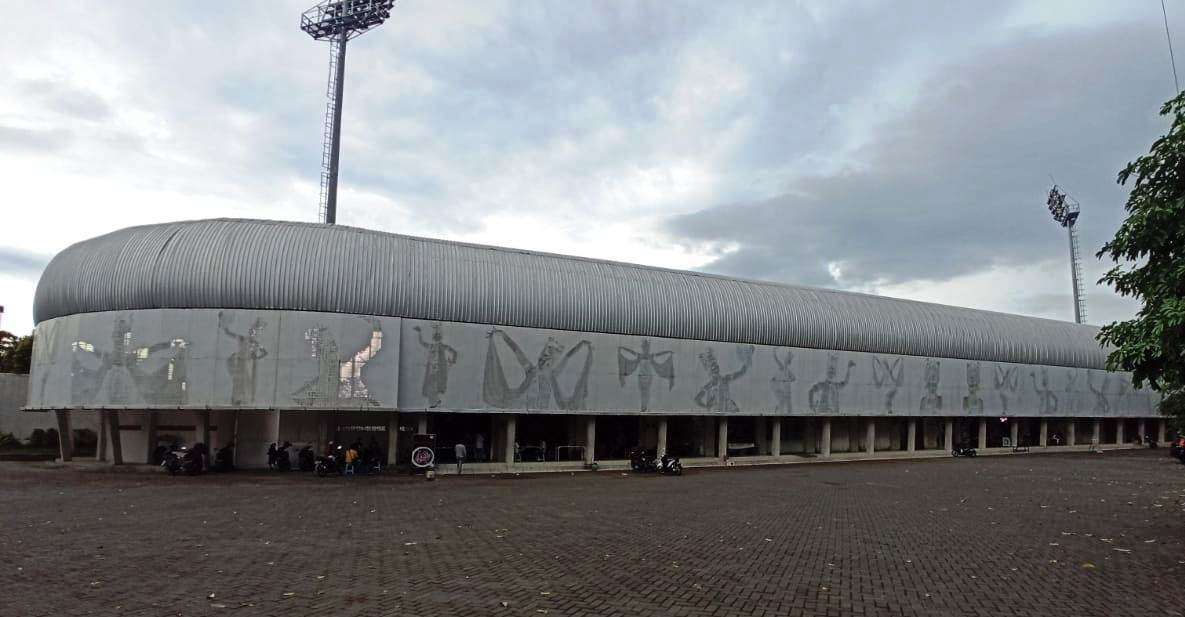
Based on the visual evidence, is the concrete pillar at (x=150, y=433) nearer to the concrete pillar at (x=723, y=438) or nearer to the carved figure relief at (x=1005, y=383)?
the concrete pillar at (x=723, y=438)

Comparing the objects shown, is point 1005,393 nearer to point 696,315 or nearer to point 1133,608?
point 696,315

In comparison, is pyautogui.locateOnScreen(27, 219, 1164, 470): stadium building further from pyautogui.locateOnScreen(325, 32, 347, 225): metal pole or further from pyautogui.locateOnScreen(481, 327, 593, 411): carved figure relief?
pyautogui.locateOnScreen(325, 32, 347, 225): metal pole

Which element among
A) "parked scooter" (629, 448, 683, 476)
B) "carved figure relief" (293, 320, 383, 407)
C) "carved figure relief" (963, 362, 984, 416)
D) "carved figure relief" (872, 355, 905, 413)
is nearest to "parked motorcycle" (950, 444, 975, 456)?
"carved figure relief" (963, 362, 984, 416)

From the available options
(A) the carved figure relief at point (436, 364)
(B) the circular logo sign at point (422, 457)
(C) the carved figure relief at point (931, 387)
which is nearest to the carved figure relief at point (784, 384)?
(C) the carved figure relief at point (931, 387)

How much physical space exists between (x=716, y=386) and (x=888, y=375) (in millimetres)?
14557

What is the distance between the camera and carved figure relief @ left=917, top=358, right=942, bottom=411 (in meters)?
51.4

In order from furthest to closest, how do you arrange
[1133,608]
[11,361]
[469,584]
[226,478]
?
[11,361] → [226,478] → [469,584] → [1133,608]

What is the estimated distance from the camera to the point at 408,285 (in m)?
34.2

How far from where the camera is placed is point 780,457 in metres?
44.8

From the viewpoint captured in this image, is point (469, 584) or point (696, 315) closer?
point (469, 584)

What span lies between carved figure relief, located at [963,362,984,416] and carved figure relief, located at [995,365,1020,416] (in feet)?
7.15

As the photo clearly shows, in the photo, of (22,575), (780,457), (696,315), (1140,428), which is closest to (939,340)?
(780,457)

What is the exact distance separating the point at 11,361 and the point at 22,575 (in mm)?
59366

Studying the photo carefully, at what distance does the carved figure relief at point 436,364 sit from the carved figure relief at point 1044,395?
46.3 metres
